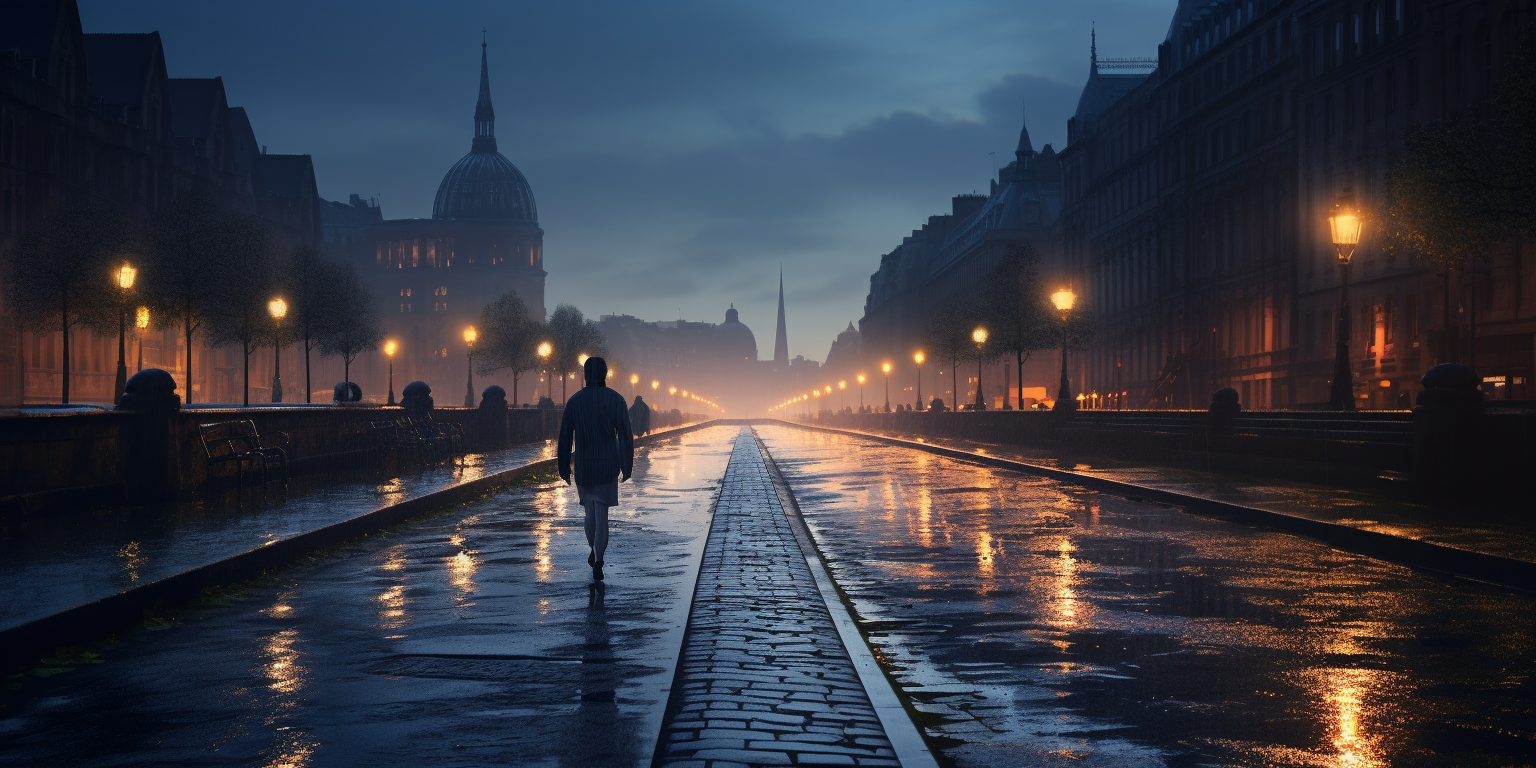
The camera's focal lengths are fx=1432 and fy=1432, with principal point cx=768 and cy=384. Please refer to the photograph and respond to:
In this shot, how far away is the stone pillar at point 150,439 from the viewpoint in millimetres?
17453

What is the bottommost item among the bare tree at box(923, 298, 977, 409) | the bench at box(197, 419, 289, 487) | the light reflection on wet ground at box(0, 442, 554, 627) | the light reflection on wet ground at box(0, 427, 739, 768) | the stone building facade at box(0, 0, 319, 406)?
the light reflection on wet ground at box(0, 427, 739, 768)

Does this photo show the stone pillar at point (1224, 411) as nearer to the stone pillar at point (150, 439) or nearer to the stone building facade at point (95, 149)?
the stone pillar at point (150, 439)

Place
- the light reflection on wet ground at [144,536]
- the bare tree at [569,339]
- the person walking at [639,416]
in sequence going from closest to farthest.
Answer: the light reflection on wet ground at [144,536], the person walking at [639,416], the bare tree at [569,339]

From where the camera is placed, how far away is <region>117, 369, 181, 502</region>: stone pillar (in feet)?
57.3

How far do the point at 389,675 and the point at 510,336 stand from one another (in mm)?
102952

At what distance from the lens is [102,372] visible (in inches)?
2709

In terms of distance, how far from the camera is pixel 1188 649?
8180 mm

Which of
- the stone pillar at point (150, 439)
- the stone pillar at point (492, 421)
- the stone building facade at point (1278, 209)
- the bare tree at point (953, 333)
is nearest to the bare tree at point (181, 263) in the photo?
the stone pillar at point (492, 421)

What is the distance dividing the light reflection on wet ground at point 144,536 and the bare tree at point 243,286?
1553 inches

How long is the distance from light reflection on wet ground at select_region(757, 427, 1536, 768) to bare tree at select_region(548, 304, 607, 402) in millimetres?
102645

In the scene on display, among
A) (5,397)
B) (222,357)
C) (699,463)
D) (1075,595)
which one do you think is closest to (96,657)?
(1075,595)

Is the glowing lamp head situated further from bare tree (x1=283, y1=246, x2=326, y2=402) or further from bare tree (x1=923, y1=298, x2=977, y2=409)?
bare tree (x1=283, y1=246, x2=326, y2=402)

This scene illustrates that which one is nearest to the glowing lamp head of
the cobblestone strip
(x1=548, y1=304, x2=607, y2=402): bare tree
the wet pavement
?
the wet pavement

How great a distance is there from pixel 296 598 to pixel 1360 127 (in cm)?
5207
